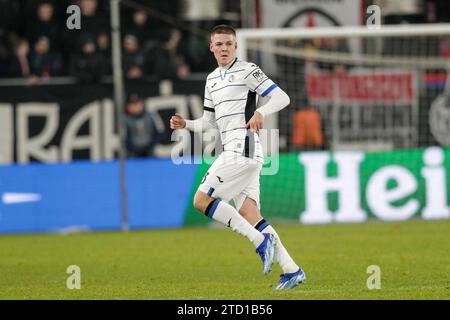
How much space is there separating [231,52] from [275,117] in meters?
9.39

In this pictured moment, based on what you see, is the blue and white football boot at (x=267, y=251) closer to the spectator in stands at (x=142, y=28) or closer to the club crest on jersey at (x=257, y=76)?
the club crest on jersey at (x=257, y=76)

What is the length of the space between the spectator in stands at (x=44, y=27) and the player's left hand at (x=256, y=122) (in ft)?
39.8

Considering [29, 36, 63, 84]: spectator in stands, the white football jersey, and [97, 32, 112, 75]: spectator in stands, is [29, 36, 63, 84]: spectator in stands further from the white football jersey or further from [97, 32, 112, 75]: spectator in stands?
the white football jersey

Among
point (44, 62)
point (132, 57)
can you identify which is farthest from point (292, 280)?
point (44, 62)

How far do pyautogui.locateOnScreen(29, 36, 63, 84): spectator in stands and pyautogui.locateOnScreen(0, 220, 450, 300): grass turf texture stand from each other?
366 cm

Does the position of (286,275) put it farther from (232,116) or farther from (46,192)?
(46,192)

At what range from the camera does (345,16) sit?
20609 millimetres

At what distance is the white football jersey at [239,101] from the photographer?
33.4 ft

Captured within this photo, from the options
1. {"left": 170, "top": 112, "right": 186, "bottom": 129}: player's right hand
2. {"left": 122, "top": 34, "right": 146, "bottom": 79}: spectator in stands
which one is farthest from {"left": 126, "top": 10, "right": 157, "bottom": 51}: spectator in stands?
{"left": 170, "top": 112, "right": 186, "bottom": 129}: player's right hand

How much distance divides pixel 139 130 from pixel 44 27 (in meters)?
3.37

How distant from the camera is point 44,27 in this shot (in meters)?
21.6

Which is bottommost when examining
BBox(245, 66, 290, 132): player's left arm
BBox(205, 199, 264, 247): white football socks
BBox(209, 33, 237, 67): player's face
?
BBox(205, 199, 264, 247): white football socks

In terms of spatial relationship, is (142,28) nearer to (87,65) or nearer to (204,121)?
(87,65)

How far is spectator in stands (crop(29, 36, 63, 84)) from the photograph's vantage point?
20.7 m
